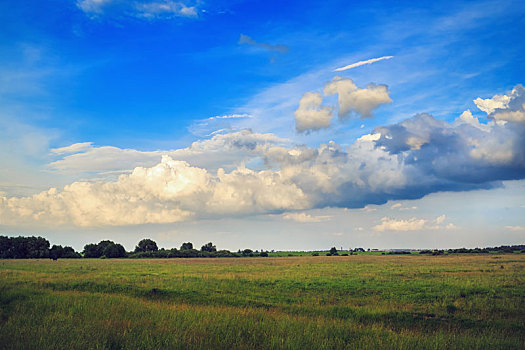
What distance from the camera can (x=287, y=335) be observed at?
13.1 meters

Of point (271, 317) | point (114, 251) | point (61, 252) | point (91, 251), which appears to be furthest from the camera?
point (91, 251)

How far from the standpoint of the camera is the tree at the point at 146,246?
494 ft

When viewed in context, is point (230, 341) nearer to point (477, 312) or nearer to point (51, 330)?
point (51, 330)

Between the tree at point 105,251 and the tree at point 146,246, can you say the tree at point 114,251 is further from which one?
the tree at point 146,246

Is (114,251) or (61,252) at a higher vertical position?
(61,252)

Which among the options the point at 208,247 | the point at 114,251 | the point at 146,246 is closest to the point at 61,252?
the point at 114,251

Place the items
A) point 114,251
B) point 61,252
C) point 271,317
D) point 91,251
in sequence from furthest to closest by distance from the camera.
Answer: point 91,251 → point 114,251 → point 61,252 → point 271,317

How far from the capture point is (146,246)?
500ft

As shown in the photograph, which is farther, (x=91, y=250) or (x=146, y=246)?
(x=146, y=246)

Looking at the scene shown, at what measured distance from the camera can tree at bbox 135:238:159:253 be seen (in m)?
151

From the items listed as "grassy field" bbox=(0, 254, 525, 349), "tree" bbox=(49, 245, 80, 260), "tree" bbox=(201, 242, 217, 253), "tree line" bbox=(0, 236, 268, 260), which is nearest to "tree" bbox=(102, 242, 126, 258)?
"tree line" bbox=(0, 236, 268, 260)

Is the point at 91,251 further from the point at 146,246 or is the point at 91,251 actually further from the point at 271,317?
the point at 271,317

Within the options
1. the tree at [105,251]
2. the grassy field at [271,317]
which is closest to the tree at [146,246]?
the tree at [105,251]

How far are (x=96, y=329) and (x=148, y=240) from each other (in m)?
149
